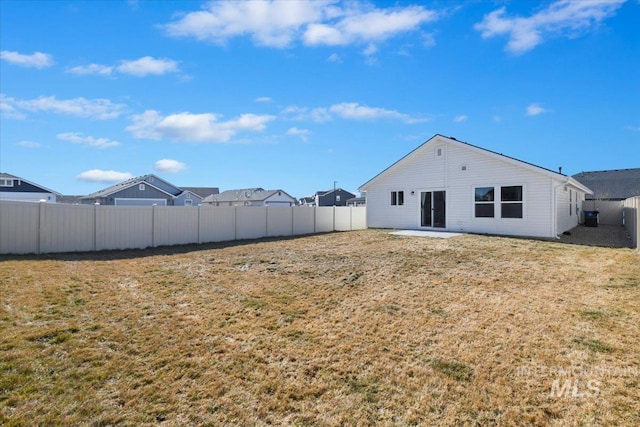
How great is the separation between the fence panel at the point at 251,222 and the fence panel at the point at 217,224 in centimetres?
27

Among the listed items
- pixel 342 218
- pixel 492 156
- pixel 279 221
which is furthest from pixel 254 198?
pixel 492 156

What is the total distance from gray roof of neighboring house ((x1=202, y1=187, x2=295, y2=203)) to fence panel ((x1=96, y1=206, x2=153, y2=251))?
30.1 meters

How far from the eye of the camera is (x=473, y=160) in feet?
49.9

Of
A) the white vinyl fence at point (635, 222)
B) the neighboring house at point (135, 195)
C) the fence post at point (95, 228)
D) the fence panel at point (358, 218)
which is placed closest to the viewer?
the white vinyl fence at point (635, 222)

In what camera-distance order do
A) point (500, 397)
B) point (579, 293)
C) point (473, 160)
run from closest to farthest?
point (500, 397), point (579, 293), point (473, 160)

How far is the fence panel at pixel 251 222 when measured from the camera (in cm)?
1623

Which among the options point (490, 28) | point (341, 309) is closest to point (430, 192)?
point (490, 28)

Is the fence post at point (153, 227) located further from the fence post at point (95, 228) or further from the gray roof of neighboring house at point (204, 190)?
the gray roof of neighboring house at point (204, 190)

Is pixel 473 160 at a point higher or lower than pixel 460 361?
higher

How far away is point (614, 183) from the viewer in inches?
1143

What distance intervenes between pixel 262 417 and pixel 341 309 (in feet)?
9.32

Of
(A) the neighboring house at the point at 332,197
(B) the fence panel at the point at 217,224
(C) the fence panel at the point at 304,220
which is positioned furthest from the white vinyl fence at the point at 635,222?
(A) the neighboring house at the point at 332,197

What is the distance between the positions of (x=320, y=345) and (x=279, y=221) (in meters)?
13.4

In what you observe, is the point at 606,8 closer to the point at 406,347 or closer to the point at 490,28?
the point at 490,28
